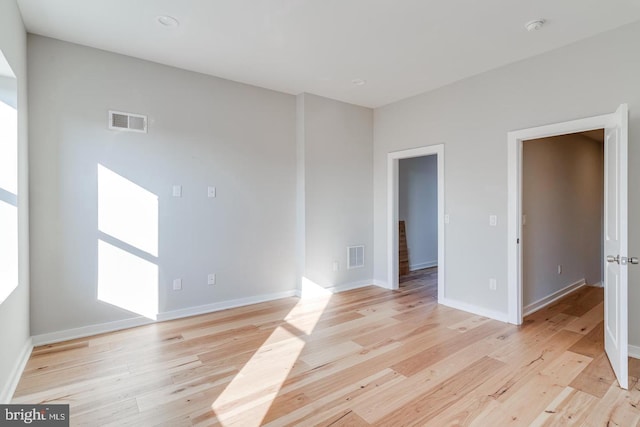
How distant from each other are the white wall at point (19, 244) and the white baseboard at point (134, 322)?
198mm

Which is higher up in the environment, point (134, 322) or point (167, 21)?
point (167, 21)

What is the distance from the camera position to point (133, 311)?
3.38 meters

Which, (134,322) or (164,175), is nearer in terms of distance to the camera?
(134,322)

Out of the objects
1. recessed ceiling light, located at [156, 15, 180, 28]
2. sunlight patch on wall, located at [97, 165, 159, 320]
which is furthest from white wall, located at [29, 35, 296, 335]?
recessed ceiling light, located at [156, 15, 180, 28]

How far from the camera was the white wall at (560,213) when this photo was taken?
3.92 meters

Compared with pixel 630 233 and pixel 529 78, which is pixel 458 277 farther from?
pixel 529 78

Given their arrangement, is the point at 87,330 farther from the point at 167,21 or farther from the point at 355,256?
the point at 355,256

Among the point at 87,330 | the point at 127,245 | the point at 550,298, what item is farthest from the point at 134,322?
the point at 550,298

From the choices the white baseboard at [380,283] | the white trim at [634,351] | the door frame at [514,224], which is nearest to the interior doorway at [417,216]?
the white baseboard at [380,283]

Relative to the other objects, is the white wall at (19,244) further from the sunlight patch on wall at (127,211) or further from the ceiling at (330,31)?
the sunlight patch on wall at (127,211)

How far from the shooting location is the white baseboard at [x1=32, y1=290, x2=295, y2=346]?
117 inches

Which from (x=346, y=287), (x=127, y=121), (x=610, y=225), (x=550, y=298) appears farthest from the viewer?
(x=346, y=287)

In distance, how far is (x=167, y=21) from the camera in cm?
269

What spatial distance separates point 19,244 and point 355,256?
12.7ft
